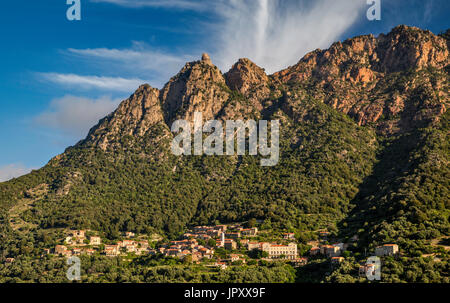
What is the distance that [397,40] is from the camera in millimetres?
187625

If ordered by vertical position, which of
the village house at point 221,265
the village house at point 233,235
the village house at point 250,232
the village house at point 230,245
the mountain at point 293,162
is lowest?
the village house at point 221,265

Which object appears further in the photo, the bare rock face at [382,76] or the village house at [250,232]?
the bare rock face at [382,76]

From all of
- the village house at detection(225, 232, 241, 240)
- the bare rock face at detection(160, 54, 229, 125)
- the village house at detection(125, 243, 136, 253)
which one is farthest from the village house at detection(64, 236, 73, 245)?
the bare rock face at detection(160, 54, 229, 125)

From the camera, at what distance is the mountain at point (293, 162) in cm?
10588

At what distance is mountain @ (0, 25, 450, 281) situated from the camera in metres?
106

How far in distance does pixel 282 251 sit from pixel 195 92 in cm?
10130

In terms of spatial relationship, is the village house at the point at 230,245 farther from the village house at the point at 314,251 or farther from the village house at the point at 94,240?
the village house at the point at 94,240

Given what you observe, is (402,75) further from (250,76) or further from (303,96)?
(250,76)

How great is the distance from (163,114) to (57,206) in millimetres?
65492

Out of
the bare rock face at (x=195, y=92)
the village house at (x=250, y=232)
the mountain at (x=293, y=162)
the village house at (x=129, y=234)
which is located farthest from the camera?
the bare rock face at (x=195, y=92)

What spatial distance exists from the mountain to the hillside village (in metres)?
4.53

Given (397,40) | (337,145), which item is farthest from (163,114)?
(397,40)

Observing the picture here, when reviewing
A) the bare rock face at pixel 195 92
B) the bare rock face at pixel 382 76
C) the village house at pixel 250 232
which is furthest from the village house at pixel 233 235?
the bare rock face at pixel 382 76

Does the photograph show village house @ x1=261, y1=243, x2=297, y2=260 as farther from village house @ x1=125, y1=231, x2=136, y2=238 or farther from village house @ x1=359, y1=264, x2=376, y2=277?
village house @ x1=125, y1=231, x2=136, y2=238
